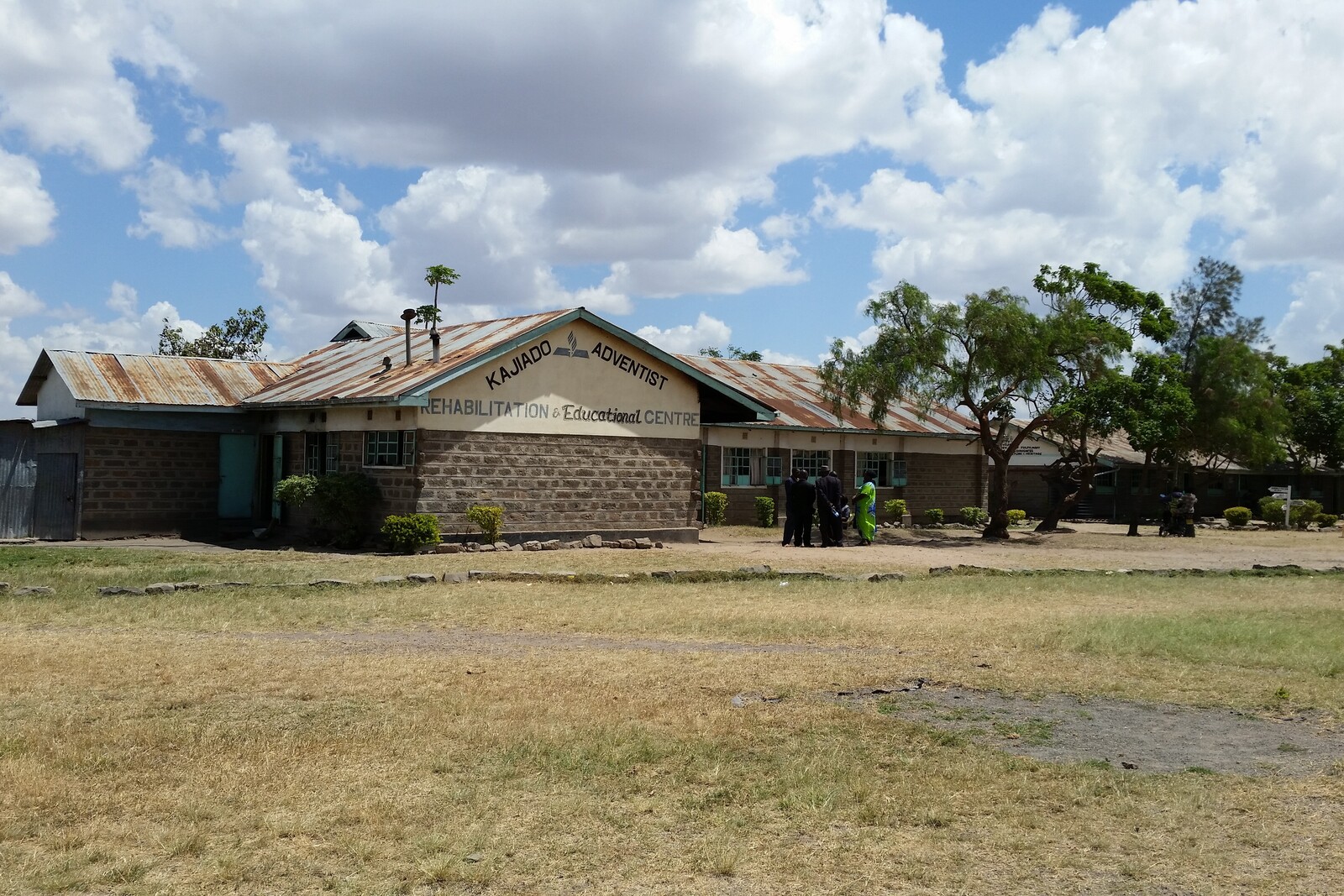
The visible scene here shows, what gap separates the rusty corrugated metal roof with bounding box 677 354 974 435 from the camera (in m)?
34.7

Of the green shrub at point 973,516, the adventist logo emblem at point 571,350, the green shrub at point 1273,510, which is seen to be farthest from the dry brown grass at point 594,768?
the green shrub at point 1273,510

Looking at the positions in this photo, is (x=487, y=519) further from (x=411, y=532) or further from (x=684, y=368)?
(x=684, y=368)

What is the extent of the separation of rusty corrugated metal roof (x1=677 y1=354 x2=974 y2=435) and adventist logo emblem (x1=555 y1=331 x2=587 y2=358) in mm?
8080

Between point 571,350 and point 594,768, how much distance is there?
748 inches

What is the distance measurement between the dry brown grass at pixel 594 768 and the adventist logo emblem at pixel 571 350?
12.6 metres

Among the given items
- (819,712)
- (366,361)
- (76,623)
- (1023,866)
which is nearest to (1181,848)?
(1023,866)

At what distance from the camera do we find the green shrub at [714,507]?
3256 cm

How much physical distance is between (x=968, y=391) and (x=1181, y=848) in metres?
26.1

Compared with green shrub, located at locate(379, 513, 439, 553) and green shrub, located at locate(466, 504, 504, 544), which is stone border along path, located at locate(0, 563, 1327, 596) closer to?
green shrub, located at locate(379, 513, 439, 553)

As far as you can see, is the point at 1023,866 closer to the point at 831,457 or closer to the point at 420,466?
the point at 420,466

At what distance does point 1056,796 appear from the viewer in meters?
7.01

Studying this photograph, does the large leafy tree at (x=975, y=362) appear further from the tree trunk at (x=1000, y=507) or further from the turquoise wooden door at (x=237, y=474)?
the turquoise wooden door at (x=237, y=474)

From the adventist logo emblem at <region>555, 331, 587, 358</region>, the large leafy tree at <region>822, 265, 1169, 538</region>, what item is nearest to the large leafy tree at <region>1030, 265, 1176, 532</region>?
the large leafy tree at <region>822, 265, 1169, 538</region>

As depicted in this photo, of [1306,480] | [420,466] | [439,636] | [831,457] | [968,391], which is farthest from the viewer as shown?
[1306,480]
